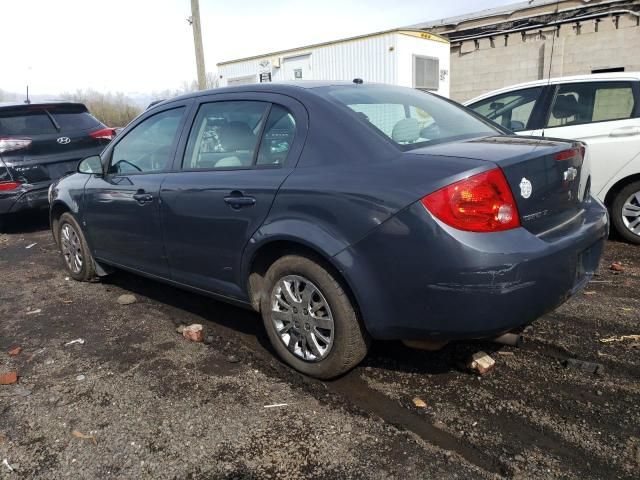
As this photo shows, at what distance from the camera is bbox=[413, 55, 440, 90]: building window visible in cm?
1283

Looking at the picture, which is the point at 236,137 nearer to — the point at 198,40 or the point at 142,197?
the point at 142,197

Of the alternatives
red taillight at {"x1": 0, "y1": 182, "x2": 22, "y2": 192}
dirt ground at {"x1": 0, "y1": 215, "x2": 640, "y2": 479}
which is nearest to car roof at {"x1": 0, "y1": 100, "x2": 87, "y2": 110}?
red taillight at {"x1": 0, "y1": 182, "x2": 22, "y2": 192}

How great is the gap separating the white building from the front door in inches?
356

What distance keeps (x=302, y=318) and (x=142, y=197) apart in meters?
1.61

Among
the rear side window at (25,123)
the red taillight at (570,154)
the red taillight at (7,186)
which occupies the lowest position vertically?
the red taillight at (7,186)

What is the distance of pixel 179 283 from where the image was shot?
3742 mm

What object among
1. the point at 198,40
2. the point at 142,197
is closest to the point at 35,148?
the point at 142,197

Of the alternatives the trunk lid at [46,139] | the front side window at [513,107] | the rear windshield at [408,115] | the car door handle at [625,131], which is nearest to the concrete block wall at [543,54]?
the front side window at [513,107]

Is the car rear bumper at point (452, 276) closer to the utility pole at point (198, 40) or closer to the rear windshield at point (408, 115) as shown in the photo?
the rear windshield at point (408, 115)

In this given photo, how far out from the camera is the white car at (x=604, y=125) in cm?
520

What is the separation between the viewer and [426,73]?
1324 cm

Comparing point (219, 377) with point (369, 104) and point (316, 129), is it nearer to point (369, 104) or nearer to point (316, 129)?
point (316, 129)

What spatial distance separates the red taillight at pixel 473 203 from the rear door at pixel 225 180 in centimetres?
93

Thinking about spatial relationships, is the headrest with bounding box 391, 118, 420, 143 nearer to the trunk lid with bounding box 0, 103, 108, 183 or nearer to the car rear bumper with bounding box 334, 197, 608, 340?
the car rear bumper with bounding box 334, 197, 608, 340
